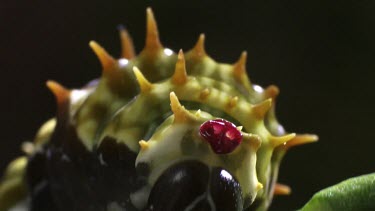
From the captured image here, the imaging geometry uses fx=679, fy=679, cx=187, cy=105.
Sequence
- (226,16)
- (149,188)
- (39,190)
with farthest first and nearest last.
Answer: (226,16) → (39,190) → (149,188)

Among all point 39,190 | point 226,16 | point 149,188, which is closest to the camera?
point 149,188

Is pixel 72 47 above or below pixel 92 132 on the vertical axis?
below

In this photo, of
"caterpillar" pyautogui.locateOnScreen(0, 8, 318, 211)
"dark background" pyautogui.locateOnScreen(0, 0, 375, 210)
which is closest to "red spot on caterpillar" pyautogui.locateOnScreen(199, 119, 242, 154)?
"caterpillar" pyautogui.locateOnScreen(0, 8, 318, 211)

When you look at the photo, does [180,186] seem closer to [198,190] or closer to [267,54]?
[198,190]

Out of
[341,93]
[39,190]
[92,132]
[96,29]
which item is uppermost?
[92,132]

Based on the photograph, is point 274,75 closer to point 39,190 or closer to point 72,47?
point 72,47

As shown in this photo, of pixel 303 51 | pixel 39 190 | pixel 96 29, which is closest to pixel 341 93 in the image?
pixel 303 51

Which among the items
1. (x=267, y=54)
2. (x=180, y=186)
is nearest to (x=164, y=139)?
(x=180, y=186)

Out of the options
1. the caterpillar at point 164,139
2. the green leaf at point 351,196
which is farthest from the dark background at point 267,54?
the green leaf at point 351,196
